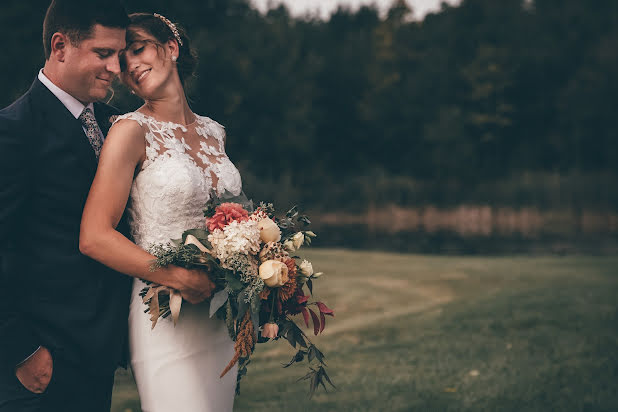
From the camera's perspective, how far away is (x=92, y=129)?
3.18m

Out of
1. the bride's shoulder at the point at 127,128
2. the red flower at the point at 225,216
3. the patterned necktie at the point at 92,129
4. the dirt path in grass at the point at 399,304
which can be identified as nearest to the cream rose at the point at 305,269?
the red flower at the point at 225,216

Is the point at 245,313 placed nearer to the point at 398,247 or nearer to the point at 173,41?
the point at 173,41

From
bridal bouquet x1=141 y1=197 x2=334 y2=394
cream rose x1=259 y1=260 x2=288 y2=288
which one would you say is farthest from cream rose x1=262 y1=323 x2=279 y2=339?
cream rose x1=259 y1=260 x2=288 y2=288

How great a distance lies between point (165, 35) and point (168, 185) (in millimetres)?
783

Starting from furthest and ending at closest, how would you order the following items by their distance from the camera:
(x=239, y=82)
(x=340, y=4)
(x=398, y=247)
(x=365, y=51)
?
(x=340, y=4) < (x=365, y=51) < (x=239, y=82) < (x=398, y=247)

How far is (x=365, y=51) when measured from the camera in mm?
61156

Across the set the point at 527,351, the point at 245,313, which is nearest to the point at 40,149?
the point at 245,313

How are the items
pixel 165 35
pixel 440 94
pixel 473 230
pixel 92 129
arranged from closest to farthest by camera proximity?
pixel 92 129, pixel 165 35, pixel 473 230, pixel 440 94

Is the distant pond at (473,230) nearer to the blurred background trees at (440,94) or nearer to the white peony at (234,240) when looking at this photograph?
the blurred background trees at (440,94)

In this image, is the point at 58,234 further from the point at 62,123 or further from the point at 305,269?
the point at 305,269

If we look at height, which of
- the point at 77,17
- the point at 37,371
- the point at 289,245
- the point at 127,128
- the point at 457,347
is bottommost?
the point at 457,347

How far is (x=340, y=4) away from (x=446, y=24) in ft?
86.4

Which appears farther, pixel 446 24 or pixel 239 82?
pixel 446 24

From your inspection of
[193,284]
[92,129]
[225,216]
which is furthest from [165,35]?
[193,284]
